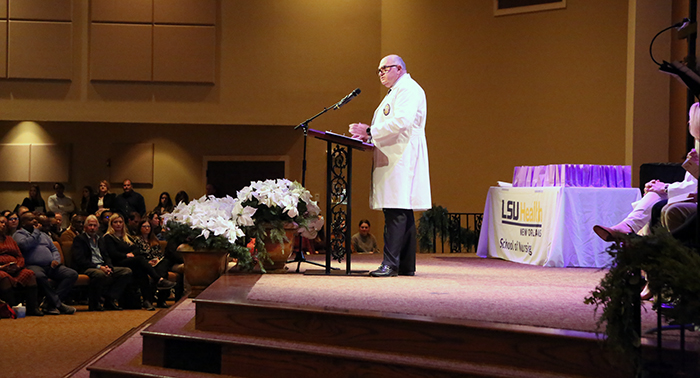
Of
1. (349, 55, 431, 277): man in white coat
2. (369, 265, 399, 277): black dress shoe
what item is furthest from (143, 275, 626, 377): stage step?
(349, 55, 431, 277): man in white coat

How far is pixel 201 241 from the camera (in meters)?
4.44

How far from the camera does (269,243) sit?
4543 mm

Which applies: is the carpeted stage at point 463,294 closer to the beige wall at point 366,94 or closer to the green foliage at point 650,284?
the green foliage at point 650,284

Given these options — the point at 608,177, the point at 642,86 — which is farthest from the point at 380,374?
the point at 642,86

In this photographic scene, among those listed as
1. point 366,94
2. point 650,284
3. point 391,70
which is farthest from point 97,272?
point 650,284

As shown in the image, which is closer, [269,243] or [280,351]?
[280,351]

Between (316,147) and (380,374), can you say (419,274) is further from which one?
(316,147)

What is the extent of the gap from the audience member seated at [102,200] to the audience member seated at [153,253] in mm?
2414

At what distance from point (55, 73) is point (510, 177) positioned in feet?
22.7

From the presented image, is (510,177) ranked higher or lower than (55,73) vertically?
lower

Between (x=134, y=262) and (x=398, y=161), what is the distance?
4.02 meters

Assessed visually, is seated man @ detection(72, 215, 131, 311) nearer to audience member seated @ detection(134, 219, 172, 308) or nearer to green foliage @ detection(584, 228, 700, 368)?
audience member seated @ detection(134, 219, 172, 308)

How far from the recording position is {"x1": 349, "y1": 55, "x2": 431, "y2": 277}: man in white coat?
4199mm

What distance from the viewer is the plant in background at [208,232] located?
14.3 ft
